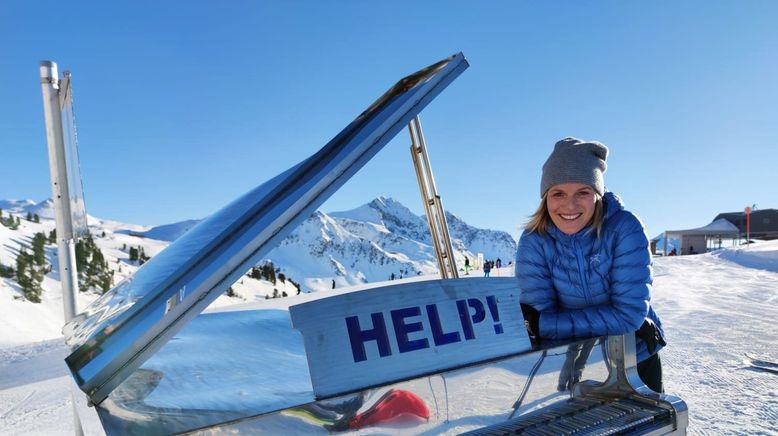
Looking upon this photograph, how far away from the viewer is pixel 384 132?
51.6 inches

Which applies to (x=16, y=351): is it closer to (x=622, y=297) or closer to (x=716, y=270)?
(x=622, y=297)

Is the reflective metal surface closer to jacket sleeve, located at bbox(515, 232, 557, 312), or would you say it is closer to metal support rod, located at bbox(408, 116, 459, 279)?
jacket sleeve, located at bbox(515, 232, 557, 312)

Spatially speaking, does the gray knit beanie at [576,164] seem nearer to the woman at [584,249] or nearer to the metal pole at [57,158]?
the woman at [584,249]

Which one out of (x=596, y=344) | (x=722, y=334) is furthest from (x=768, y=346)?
(x=596, y=344)

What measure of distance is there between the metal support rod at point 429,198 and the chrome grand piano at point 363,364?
3.19ft

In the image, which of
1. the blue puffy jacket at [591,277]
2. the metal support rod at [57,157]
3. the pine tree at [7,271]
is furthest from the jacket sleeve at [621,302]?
the pine tree at [7,271]

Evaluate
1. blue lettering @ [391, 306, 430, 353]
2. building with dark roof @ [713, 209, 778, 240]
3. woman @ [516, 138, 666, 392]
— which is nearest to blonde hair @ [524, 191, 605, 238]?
woman @ [516, 138, 666, 392]

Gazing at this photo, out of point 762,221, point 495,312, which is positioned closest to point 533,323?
point 495,312

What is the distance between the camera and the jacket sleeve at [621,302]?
1521mm

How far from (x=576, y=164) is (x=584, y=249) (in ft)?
1.12

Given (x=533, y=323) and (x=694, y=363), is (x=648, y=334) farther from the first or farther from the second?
(x=694, y=363)

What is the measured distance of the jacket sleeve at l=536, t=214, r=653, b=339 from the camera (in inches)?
59.9

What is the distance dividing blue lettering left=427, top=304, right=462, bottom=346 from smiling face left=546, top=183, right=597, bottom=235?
34.3 inches

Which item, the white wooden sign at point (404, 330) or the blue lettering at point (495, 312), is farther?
the blue lettering at point (495, 312)
